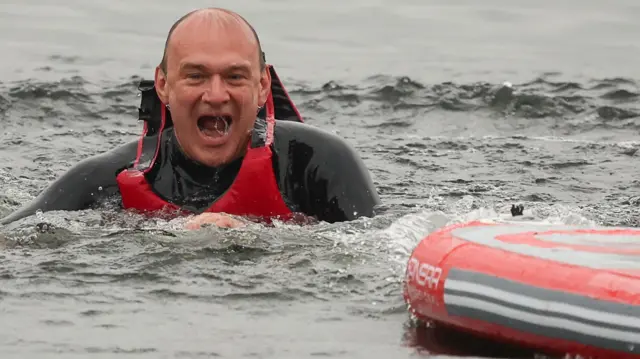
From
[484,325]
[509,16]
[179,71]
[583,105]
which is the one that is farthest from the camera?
[509,16]

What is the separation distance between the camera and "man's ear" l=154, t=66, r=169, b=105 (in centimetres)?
656

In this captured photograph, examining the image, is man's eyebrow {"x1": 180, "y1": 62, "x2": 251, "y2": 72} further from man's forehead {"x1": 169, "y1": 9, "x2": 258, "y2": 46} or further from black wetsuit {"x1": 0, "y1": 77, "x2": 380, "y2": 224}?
black wetsuit {"x1": 0, "y1": 77, "x2": 380, "y2": 224}

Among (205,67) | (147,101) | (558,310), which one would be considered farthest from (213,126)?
(558,310)

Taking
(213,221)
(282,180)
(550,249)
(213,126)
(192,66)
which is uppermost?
(192,66)

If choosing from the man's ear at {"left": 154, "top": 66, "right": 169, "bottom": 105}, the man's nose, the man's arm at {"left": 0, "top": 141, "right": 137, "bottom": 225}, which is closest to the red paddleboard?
the man's nose

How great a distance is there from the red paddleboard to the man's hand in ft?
3.99

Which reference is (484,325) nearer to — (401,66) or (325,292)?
(325,292)

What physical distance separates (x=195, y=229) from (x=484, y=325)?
1.75m

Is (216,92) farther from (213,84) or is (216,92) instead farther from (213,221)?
(213,221)

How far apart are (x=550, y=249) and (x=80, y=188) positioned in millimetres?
2596

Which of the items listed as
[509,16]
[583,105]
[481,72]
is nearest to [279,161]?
[583,105]

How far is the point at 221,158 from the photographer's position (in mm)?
6516

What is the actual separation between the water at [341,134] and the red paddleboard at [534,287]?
16 centimetres

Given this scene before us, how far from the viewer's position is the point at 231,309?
5340 mm
